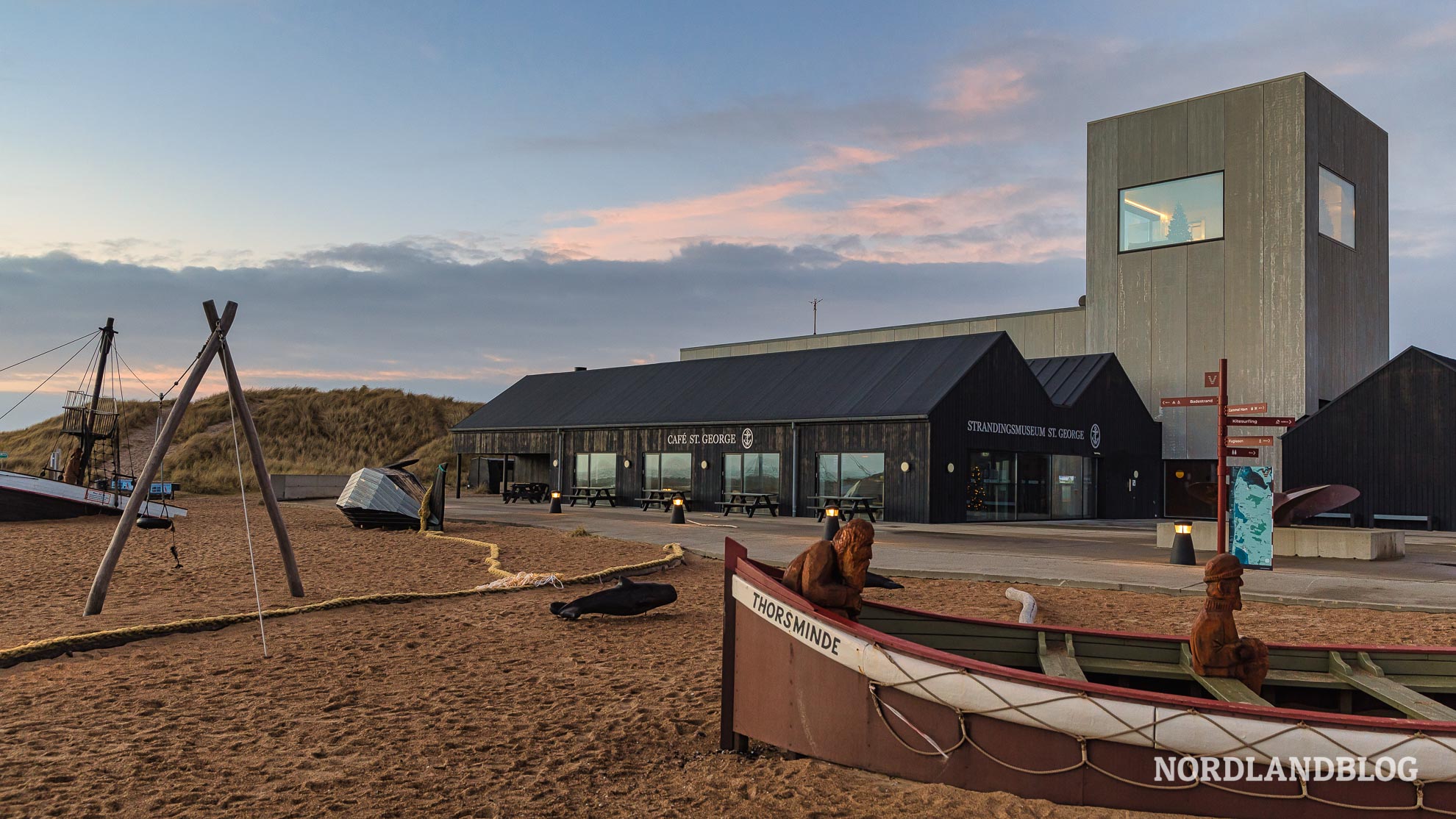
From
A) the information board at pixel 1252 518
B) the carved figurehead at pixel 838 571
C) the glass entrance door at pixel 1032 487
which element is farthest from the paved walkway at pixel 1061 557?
the carved figurehead at pixel 838 571

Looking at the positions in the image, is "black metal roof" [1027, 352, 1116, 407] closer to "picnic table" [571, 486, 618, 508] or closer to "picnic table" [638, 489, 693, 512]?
"picnic table" [638, 489, 693, 512]

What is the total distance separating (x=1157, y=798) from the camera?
4.66 metres

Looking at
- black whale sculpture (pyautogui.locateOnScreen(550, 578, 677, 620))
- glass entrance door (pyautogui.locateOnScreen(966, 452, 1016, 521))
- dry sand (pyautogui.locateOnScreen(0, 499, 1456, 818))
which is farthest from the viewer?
glass entrance door (pyautogui.locateOnScreen(966, 452, 1016, 521))

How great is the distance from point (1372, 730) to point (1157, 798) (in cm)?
97

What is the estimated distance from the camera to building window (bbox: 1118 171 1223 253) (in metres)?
36.1

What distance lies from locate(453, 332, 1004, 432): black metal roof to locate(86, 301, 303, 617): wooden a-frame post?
19.0 meters

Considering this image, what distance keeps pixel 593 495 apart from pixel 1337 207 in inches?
1131

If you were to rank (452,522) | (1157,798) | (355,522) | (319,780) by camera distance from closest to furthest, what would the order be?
(1157,798) < (319,780) < (355,522) < (452,522)

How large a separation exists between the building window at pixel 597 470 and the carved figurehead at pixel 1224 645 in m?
30.6

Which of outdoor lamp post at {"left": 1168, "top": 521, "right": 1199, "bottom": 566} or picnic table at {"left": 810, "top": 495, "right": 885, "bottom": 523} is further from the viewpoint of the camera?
picnic table at {"left": 810, "top": 495, "right": 885, "bottom": 523}

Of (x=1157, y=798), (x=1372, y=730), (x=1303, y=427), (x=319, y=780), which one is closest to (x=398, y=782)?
(x=319, y=780)

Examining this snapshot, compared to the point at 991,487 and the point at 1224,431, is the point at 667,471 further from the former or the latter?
the point at 1224,431

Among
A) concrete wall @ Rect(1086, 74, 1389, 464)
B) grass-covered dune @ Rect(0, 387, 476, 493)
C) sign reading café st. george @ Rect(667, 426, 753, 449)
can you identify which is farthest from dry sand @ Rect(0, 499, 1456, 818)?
grass-covered dune @ Rect(0, 387, 476, 493)

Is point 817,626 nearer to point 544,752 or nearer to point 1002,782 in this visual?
point 1002,782
